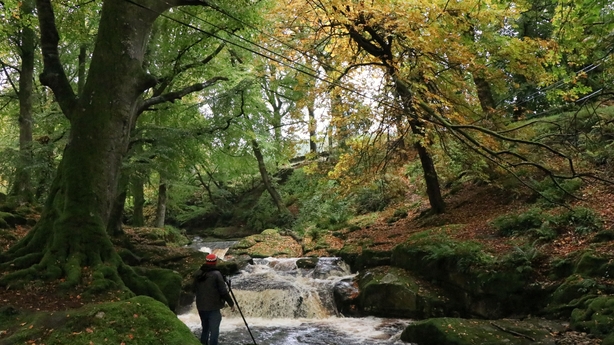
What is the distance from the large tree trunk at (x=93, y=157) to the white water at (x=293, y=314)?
8.15ft

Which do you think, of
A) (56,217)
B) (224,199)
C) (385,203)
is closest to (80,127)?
(56,217)

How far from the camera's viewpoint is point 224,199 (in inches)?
1019

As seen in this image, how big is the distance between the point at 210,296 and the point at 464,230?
304 inches

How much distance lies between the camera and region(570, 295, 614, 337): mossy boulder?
19.2 feet

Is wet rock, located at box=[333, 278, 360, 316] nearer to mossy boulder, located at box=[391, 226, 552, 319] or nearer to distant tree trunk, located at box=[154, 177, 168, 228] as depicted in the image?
mossy boulder, located at box=[391, 226, 552, 319]

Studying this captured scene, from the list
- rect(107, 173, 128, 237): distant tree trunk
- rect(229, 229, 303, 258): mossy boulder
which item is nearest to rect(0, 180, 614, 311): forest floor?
rect(107, 173, 128, 237): distant tree trunk

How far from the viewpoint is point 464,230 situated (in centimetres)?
1108

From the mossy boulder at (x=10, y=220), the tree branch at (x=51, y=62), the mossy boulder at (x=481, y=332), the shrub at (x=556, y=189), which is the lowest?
the mossy boulder at (x=481, y=332)

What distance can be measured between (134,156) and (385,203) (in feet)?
36.7

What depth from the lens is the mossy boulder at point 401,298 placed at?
28.8ft

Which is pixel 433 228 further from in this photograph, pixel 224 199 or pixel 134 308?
pixel 224 199

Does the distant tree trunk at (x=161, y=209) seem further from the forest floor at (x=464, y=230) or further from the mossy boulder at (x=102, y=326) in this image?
the mossy boulder at (x=102, y=326)

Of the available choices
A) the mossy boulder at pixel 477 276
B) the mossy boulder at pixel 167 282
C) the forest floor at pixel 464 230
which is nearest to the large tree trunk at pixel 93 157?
the forest floor at pixel 464 230

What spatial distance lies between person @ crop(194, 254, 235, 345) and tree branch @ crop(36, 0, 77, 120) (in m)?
4.29
